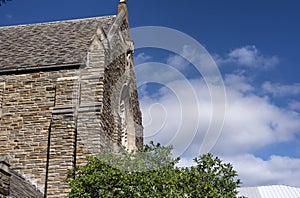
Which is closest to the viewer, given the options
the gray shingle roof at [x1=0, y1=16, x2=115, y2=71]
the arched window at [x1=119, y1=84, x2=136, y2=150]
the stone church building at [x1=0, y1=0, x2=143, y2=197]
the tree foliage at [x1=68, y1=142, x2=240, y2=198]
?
the tree foliage at [x1=68, y1=142, x2=240, y2=198]

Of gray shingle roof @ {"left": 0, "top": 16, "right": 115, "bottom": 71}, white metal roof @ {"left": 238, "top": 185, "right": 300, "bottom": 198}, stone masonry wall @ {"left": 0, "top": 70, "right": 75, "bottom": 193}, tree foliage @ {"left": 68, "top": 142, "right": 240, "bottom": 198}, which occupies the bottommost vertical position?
tree foliage @ {"left": 68, "top": 142, "right": 240, "bottom": 198}

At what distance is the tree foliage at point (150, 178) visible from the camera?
548 inches

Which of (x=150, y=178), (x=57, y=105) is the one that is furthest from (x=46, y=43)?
(x=150, y=178)

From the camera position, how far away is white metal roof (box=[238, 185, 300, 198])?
38562mm

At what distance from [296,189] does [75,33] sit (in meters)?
29.4

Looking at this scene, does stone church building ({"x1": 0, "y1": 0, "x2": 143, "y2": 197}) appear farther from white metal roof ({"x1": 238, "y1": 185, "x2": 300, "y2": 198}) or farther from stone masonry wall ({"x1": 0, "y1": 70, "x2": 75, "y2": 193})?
white metal roof ({"x1": 238, "y1": 185, "x2": 300, "y2": 198})

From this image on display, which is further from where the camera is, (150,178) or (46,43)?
(46,43)

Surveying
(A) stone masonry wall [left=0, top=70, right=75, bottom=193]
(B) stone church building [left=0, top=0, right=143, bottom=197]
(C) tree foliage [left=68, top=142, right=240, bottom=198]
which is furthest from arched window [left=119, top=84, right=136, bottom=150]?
(C) tree foliage [left=68, top=142, right=240, bottom=198]

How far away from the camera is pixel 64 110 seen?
55.3ft

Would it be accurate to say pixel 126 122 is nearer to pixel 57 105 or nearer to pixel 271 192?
pixel 57 105

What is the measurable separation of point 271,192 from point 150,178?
28727 mm

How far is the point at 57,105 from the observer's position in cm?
1736

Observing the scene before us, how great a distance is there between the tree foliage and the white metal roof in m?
24.7

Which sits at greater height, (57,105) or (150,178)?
(57,105)
